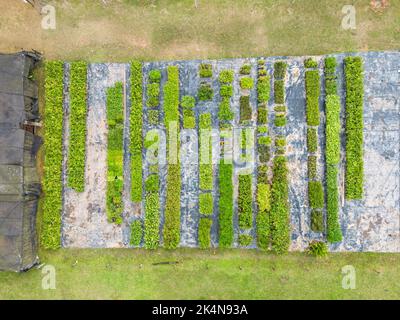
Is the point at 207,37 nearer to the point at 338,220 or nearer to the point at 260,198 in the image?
the point at 260,198

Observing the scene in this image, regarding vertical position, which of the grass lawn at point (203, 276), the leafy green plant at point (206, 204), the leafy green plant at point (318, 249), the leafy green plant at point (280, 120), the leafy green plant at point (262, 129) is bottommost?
the grass lawn at point (203, 276)

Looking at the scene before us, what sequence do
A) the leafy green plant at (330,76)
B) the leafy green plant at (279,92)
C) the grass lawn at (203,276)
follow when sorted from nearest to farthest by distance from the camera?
the leafy green plant at (330,76)
the grass lawn at (203,276)
the leafy green plant at (279,92)

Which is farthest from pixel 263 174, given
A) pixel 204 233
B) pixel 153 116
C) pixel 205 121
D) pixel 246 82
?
pixel 153 116

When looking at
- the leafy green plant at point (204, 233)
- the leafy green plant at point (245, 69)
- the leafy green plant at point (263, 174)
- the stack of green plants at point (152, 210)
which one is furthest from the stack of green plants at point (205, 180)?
the leafy green plant at point (245, 69)

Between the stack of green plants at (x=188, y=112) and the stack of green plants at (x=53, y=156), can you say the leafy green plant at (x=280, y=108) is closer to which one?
the stack of green plants at (x=188, y=112)

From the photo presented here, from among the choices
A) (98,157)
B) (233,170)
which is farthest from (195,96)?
(98,157)

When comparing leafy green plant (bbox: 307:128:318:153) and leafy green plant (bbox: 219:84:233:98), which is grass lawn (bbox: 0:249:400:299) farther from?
leafy green plant (bbox: 219:84:233:98)
